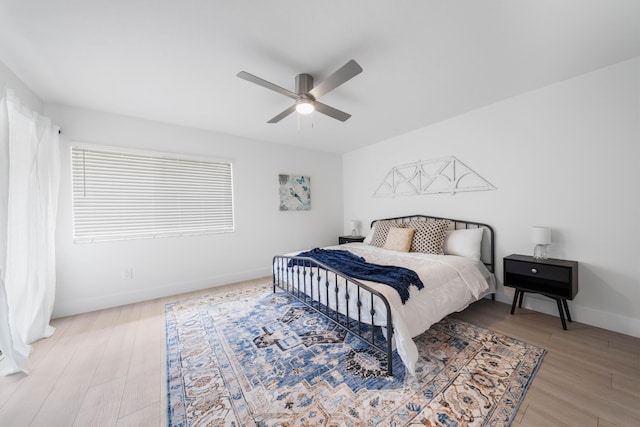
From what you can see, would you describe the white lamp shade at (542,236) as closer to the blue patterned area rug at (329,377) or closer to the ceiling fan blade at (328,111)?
the blue patterned area rug at (329,377)

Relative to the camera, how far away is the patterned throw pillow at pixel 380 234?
12.4 feet

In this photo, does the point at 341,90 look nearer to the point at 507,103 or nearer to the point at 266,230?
the point at 507,103

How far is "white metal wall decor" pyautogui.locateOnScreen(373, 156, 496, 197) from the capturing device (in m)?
3.29

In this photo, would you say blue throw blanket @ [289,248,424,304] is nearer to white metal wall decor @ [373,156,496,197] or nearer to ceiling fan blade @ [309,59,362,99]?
ceiling fan blade @ [309,59,362,99]

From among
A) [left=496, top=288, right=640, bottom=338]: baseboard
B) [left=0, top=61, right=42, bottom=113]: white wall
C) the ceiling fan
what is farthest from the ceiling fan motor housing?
[left=496, top=288, right=640, bottom=338]: baseboard

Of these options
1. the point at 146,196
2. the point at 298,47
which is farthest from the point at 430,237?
the point at 146,196

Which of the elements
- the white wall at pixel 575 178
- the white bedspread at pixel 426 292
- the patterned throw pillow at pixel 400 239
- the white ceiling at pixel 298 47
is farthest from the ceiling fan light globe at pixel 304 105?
the white wall at pixel 575 178

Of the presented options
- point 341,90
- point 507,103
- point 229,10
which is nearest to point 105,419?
point 229,10

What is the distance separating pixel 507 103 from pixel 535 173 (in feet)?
3.10

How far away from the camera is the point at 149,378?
1.78m

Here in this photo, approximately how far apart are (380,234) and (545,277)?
2002 millimetres

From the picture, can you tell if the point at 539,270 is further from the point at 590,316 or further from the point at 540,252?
the point at 590,316

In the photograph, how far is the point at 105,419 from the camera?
4.67ft

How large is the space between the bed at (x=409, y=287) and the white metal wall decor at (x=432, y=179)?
18.8 inches
